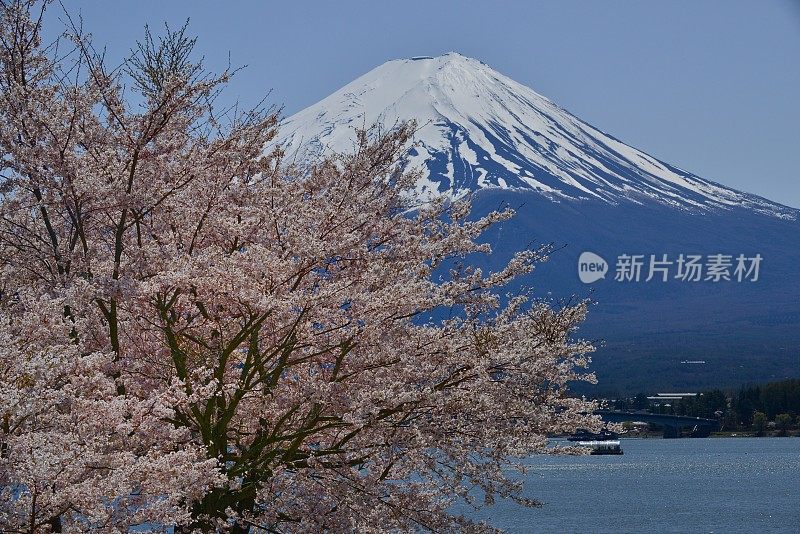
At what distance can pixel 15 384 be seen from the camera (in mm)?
6652

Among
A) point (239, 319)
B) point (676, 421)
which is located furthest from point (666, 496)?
point (676, 421)

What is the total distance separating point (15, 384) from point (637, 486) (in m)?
56.3

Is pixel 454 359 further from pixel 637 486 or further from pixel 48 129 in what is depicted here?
pixel 637 486

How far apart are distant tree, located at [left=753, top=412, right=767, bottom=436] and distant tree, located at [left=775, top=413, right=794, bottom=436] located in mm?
1056

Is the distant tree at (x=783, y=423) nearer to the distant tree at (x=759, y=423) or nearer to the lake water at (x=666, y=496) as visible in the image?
the distant tree at (x=759, y=423)

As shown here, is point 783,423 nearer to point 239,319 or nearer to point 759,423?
point 759,423

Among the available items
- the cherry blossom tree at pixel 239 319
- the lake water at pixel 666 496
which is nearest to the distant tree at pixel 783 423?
the lake water at pixel 666 496

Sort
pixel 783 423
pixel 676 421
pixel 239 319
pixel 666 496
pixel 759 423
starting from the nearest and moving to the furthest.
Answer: pixel 239 319 → pixel 666 496 → pixel 783 423 → pixel 759 423 → pixel 676 421

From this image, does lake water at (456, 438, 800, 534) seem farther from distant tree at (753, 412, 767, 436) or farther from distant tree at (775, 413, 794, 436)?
distant tree at (753, 412, 767, 436)

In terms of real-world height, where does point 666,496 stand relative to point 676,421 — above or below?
below

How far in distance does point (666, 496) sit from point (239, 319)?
46878 mm

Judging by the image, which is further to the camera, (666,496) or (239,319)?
(666,496)

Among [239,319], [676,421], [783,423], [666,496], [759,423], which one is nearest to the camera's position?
[239,319]

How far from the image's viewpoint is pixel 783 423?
97688mm
